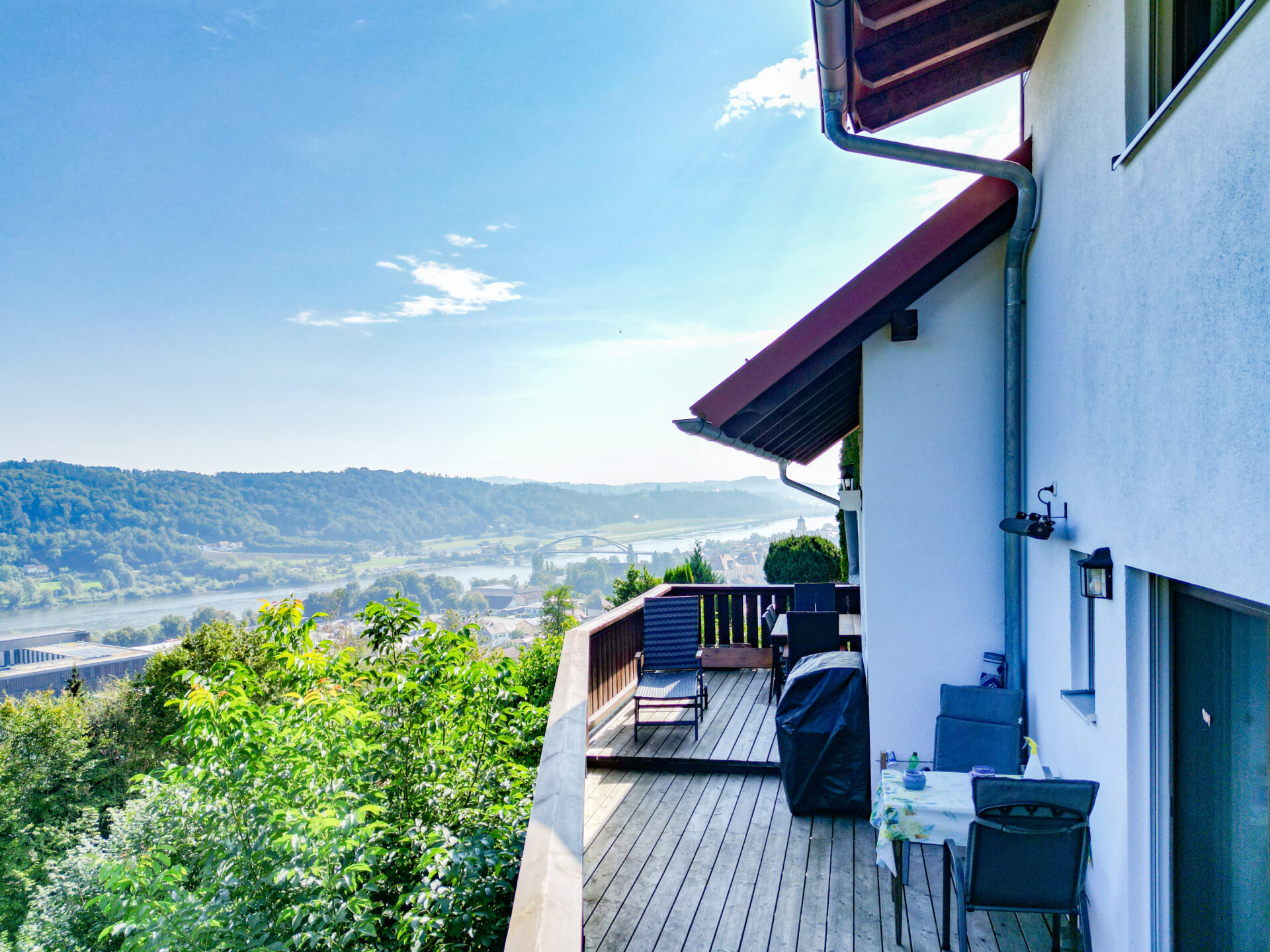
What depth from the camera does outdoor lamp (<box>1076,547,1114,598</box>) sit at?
2.62 meters

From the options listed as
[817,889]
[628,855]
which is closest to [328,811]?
[628,855]

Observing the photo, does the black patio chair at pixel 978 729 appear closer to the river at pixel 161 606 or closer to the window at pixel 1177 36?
the window at pixel 1177 36

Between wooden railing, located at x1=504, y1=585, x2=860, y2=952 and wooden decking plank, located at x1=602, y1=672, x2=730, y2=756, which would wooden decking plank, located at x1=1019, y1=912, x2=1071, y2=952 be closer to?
wooden railing, located at x1=504, y1=585, x2=860, y2=952

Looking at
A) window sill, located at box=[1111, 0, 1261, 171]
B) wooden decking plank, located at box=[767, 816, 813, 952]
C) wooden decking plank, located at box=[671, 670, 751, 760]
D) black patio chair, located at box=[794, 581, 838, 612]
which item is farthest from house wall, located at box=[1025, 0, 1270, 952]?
black patio chair, located at box=[794, 581, 838, 612]

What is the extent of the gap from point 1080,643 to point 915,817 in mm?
1105

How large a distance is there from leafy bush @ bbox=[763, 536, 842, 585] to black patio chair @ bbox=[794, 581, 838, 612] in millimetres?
2152

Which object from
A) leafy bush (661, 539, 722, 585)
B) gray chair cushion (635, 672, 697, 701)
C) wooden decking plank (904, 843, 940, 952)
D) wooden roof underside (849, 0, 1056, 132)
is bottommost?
wooden decking plank (904, 843, 940, 952)

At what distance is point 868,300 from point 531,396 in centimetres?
6408

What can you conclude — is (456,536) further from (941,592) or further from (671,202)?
(941,592)

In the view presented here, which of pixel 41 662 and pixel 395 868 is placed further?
pixel 41 662

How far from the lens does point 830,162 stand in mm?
12562

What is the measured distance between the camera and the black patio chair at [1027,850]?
2.74 meters

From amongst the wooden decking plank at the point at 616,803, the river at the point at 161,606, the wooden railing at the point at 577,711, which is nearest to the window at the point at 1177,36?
the wooden railing at the point at 577,711

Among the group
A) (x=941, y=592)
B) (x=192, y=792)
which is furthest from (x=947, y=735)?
(x=192, y=792)
